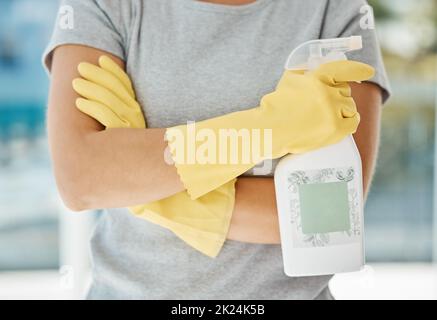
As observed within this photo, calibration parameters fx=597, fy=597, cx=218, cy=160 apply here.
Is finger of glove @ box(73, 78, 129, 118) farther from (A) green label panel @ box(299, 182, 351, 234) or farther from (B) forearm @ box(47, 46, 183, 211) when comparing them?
(A) green label panel @ box(299, 182, 351, 234)

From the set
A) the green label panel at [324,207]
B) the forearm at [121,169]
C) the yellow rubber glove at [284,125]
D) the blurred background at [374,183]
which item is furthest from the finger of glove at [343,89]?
the blurred background at [374,183]

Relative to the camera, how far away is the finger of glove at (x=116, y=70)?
0.75m

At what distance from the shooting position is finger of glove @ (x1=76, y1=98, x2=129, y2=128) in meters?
0.73

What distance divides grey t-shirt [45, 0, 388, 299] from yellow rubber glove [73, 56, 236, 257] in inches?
1.4

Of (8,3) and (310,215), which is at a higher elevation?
(8,3)

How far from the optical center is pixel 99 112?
0.73 meters

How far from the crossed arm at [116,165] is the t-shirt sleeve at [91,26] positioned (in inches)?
0.5

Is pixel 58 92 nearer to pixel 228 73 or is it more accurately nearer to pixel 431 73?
pixel 228 73

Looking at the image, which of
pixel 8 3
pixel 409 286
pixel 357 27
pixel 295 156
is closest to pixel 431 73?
pixel 409 286

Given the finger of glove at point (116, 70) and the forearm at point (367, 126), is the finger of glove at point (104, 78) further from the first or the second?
the forearm at point (367, 126)

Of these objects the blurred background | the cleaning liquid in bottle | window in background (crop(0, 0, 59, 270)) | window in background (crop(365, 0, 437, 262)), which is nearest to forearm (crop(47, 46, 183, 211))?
the cleaning liquid in bottle

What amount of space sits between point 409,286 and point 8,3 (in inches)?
79.7

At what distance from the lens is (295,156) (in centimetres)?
66

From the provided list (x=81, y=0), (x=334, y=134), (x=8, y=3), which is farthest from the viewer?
(x=8, y=3)
